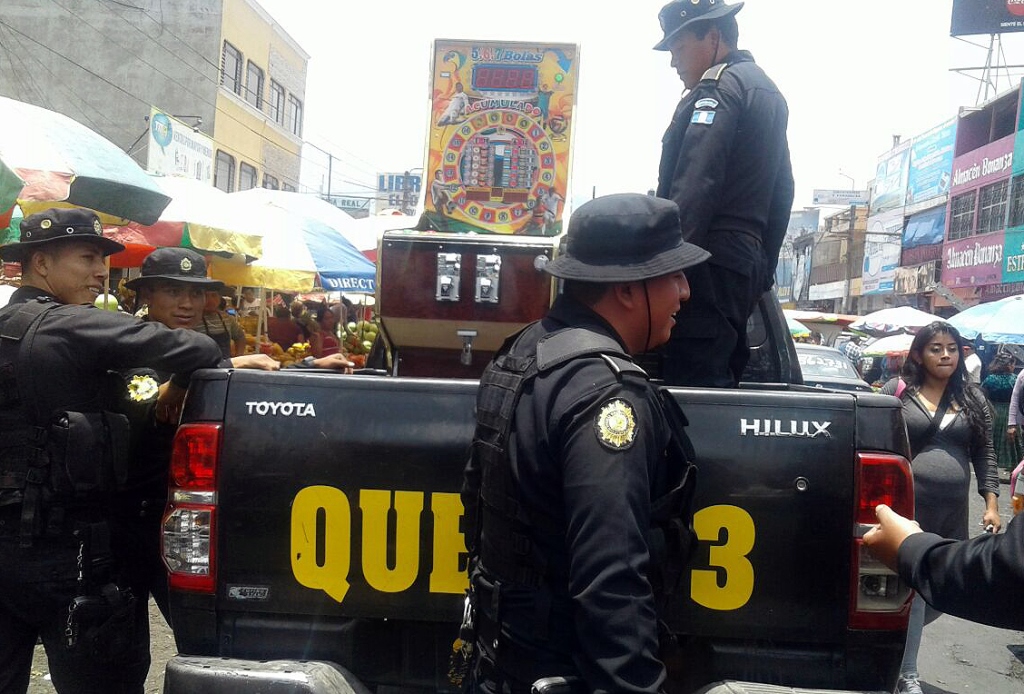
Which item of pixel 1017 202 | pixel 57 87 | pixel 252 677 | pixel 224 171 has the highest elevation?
pixel 57 87


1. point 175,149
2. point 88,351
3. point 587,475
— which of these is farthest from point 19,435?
point 175,149

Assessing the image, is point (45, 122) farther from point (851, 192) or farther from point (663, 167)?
point (851, 192)

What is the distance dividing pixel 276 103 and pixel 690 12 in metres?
35.1

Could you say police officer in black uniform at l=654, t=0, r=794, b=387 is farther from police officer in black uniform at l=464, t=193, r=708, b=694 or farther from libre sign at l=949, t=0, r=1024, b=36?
libre sign at l=949, t=0, r=1024, b=36

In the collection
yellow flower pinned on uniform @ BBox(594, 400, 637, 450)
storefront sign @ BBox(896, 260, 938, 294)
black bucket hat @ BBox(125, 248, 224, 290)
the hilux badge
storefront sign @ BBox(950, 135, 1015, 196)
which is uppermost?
storefront sign @ BBox(950, 135, 1015, 196)

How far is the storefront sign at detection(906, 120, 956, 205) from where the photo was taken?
40750 millimetres

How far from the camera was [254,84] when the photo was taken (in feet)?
110

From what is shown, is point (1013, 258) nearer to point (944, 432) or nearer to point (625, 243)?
point (944, 432)

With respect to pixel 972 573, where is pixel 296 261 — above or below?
above

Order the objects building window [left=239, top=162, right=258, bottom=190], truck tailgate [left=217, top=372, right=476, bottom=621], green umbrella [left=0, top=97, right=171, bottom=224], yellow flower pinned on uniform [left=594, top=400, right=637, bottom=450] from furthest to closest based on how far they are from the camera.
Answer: building window [left=239, top=162, right=258, bottom=190]
green umbrella [left=0, top=97, right=171, bottom=224]
truck tailgate [left=217, top=372, right=476, bottom=621]
yellow flower pinned on uniform [left=594, top=400, right=637, bottom=450]

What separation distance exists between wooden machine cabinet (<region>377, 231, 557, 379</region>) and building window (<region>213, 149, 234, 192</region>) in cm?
2861

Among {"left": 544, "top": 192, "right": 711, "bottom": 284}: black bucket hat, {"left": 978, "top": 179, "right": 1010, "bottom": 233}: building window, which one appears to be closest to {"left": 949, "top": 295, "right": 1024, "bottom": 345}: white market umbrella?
{"left": 544, "top": 192, "right": 711, "bottom": 284}: black bucket hat

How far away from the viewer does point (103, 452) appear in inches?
127

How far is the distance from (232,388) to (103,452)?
2.37ft
